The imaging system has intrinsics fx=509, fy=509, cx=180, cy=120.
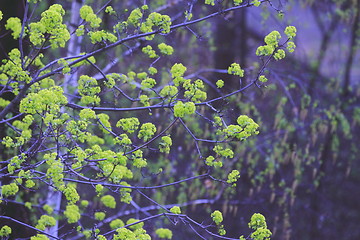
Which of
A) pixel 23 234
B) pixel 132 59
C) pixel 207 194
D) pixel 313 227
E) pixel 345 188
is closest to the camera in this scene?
pixel 23 234

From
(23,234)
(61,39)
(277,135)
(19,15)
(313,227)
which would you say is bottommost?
(313,227)

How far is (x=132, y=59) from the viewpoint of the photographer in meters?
11.4

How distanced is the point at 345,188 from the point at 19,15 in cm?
1219

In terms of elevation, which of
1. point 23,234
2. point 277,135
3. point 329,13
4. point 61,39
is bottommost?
point 23,234

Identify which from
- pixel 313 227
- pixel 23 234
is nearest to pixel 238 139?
pixel 23 234

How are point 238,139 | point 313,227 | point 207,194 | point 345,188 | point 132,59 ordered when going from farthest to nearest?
point 345,188 < point 313,227 < point 132,59 < point 207,194 < point 238,139

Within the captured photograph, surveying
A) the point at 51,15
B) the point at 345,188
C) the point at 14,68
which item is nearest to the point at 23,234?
the point at 14,68

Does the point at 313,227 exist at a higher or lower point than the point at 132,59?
lower

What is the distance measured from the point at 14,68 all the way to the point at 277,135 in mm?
6489

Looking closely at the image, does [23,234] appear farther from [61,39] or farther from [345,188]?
[345,188]

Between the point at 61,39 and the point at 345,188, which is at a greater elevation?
the point at 61,39

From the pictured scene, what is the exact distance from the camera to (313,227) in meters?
13.2

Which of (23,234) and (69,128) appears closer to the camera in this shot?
(69,128)

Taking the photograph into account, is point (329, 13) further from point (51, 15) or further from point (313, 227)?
point (51, 15)
